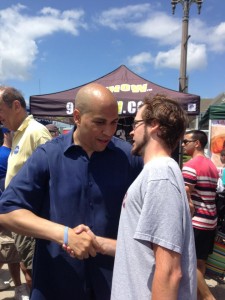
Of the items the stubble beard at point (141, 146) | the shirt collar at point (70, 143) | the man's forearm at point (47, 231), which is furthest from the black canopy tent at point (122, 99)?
the man's forearm at point (47, 231)

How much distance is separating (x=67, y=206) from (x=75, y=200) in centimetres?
5

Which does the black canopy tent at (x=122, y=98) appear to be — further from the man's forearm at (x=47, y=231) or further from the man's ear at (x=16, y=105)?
the man's forearm at (x=47, y=231)

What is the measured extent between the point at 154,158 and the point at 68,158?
531mm

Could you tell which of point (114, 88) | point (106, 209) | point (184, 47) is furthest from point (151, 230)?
point (184, 47)

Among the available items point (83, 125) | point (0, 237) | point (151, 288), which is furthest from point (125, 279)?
point (0, 237)

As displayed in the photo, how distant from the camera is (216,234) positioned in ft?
13.9

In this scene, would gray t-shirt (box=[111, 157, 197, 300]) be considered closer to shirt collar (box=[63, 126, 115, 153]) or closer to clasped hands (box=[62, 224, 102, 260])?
clasped hands (box=[62, 224, 102, 260])

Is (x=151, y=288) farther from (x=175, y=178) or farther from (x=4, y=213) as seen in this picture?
(x=4, y=213)

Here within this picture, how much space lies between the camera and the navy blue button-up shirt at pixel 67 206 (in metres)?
1.71

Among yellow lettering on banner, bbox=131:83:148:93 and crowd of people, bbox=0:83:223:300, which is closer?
crowd of people, bbox=0:83:223:300

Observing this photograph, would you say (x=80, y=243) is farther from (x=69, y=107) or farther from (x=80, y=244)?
(x=69, y=107)

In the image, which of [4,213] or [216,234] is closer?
[4,213]

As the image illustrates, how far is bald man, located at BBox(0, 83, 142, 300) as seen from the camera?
5.62 feet

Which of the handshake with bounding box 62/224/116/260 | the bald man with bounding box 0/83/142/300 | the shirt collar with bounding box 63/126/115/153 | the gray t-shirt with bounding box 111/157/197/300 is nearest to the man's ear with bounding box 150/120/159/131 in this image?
the gray t-shirt with bounding box 111/157/197/300
